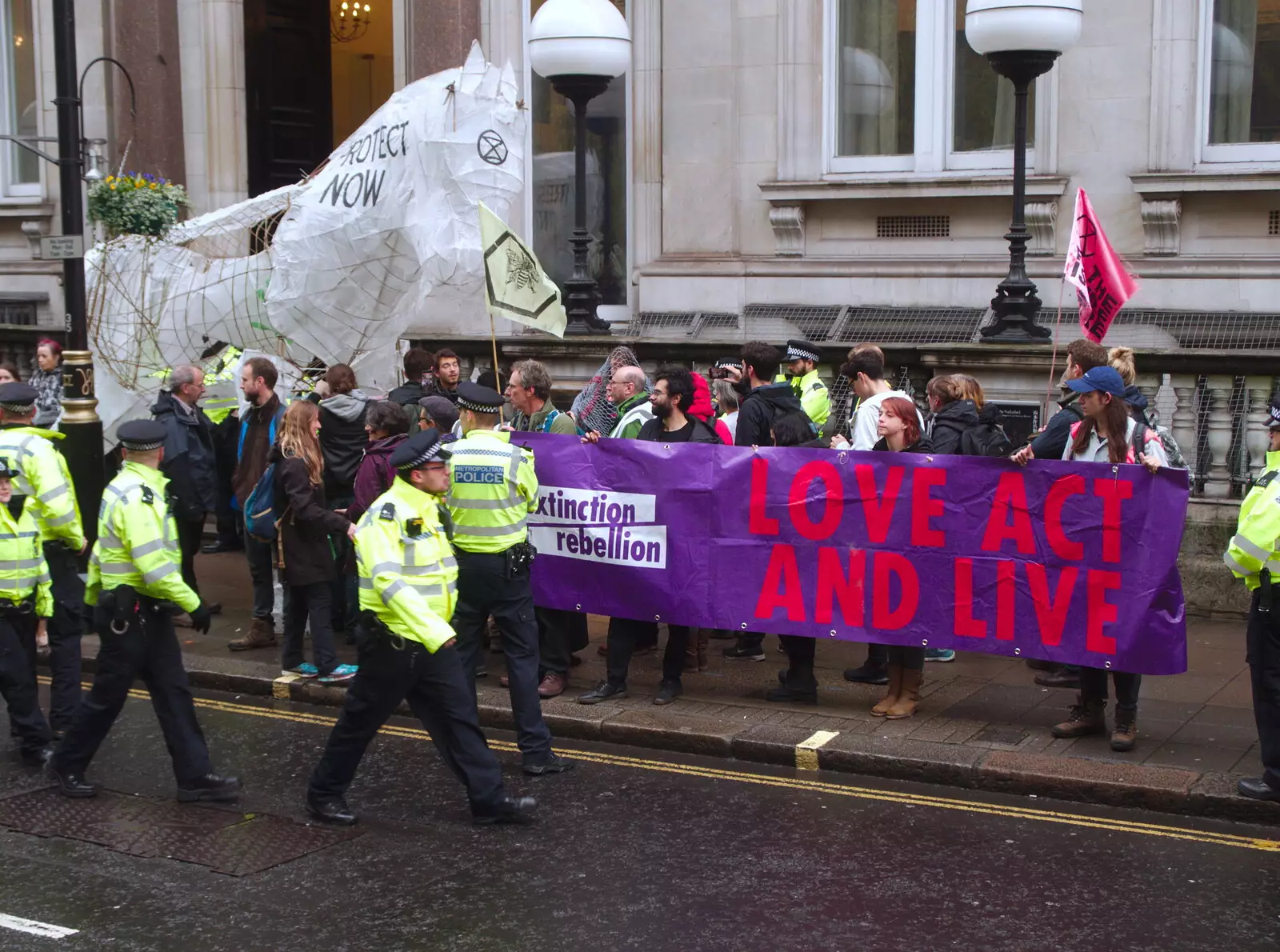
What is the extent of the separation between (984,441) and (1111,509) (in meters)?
1.58

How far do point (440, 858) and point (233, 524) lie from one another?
25.9 ft

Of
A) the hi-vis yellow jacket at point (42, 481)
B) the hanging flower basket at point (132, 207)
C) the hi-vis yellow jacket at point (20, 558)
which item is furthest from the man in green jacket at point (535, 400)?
the hanging flower basket at point (132, 207)

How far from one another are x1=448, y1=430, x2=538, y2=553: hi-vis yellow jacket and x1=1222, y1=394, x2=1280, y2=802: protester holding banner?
11.1 ft

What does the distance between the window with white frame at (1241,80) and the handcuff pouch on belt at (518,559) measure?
26.8 ft

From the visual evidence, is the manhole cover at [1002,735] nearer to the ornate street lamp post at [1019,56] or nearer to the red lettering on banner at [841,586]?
the red lettering on banner at [841,586]

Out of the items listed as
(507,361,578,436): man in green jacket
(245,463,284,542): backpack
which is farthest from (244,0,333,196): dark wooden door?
(507,361,578,436): man in green jacket

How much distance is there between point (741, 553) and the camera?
9.16 meters

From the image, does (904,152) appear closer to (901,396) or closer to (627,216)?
(627,216)

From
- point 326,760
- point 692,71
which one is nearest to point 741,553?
point 326,760

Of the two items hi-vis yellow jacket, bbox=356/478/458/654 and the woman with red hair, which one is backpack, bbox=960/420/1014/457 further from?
hi-vis yellow jacket, bbox=356/478/458/654

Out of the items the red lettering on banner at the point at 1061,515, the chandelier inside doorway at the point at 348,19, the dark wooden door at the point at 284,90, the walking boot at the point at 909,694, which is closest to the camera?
the red lettering on banner at the point at 1061,515

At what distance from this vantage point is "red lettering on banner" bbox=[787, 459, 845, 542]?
890cm

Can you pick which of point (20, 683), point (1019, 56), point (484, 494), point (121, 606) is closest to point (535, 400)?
point (484, 494)

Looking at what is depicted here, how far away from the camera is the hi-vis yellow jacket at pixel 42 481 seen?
27.1 feet
